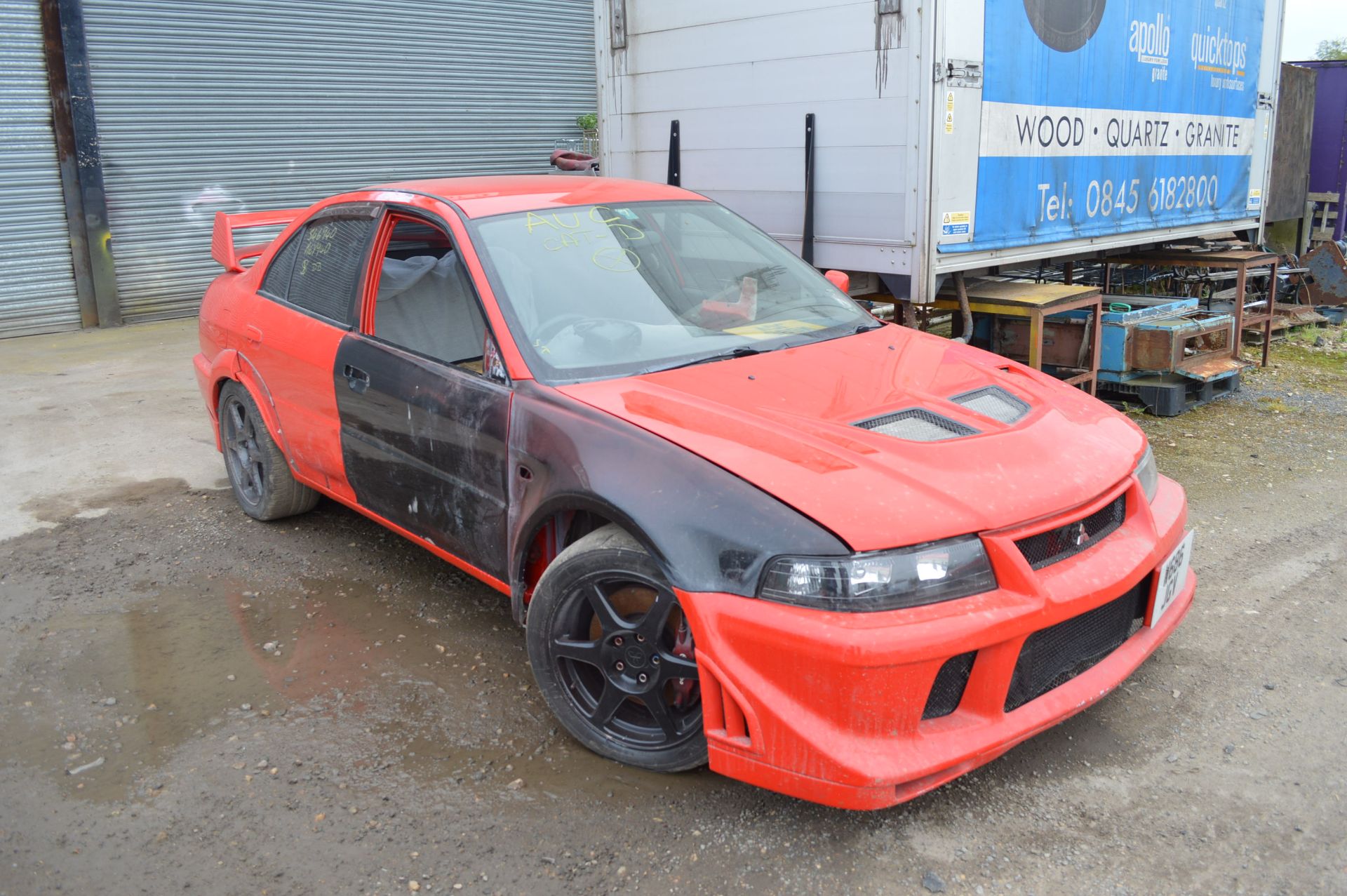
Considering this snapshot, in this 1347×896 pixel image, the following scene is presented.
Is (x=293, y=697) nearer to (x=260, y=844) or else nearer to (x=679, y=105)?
(x=260, y=844)

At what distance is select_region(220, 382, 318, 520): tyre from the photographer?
187 inches

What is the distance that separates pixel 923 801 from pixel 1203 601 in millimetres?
1882

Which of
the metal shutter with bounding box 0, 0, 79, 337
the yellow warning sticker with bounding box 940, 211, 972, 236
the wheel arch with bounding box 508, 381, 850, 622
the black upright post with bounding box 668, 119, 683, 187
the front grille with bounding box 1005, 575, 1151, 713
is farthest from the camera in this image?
A: the metal shutter with bounding box 0, 0, 79, 337

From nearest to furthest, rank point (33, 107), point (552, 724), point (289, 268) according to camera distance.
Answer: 1. point (552, 724)
2. point (289, 268)
3. point (33, 107)

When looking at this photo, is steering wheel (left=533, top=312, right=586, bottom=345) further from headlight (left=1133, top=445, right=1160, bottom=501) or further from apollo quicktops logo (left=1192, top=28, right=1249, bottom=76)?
apollo quicktops logo (left=1192, top=28, right=1249, bottom=76)

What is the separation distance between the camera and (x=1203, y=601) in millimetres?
4102

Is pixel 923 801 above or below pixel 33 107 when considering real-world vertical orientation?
below

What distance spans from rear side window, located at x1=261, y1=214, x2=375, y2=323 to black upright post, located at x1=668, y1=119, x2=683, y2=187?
2904 millimetres

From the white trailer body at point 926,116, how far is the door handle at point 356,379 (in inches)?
123

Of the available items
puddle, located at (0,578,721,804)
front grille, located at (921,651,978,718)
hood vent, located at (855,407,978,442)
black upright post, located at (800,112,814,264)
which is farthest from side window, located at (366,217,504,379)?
black upright post, located at (800,112,814,264)

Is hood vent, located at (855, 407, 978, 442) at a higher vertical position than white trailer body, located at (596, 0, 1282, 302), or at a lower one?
lower

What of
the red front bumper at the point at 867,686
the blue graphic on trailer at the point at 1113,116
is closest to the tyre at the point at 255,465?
the red front bumper at the point at 867,686

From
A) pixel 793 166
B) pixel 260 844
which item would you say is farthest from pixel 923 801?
pixel 793 166

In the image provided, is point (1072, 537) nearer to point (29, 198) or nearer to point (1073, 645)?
point (1073, 645)
